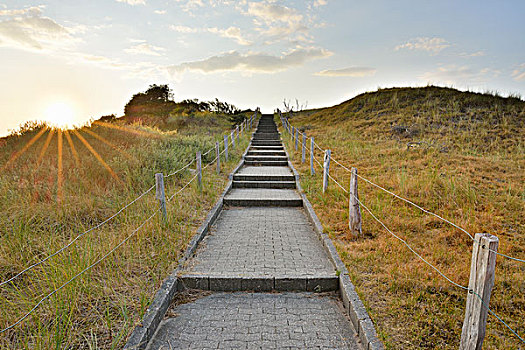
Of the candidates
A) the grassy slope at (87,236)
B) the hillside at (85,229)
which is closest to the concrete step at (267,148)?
the hillside at (85,229)

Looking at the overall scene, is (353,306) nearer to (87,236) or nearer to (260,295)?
(260,295)

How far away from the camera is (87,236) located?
4238 millimetres

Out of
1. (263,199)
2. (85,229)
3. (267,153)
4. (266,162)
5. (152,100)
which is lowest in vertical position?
(263,199)

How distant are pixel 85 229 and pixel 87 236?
0.91m

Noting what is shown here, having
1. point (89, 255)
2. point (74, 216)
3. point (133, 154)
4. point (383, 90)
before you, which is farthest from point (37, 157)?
point (383, 90)

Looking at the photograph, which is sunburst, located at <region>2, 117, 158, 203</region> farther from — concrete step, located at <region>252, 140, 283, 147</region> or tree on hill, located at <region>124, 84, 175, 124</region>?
tree on hill, located at <region>124, 84, 175, 124</region>

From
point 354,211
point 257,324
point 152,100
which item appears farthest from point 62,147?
point 152,100

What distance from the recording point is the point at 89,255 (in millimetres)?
3520

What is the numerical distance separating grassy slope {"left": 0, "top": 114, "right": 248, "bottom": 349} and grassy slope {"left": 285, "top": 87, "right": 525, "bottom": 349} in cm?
247

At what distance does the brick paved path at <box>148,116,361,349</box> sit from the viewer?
3.00m

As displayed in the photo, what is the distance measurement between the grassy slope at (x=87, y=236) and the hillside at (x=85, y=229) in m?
0.01

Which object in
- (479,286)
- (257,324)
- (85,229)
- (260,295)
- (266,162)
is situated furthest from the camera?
(266,162)

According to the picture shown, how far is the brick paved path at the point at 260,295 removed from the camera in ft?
9.84

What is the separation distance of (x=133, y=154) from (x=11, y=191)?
115 inches
